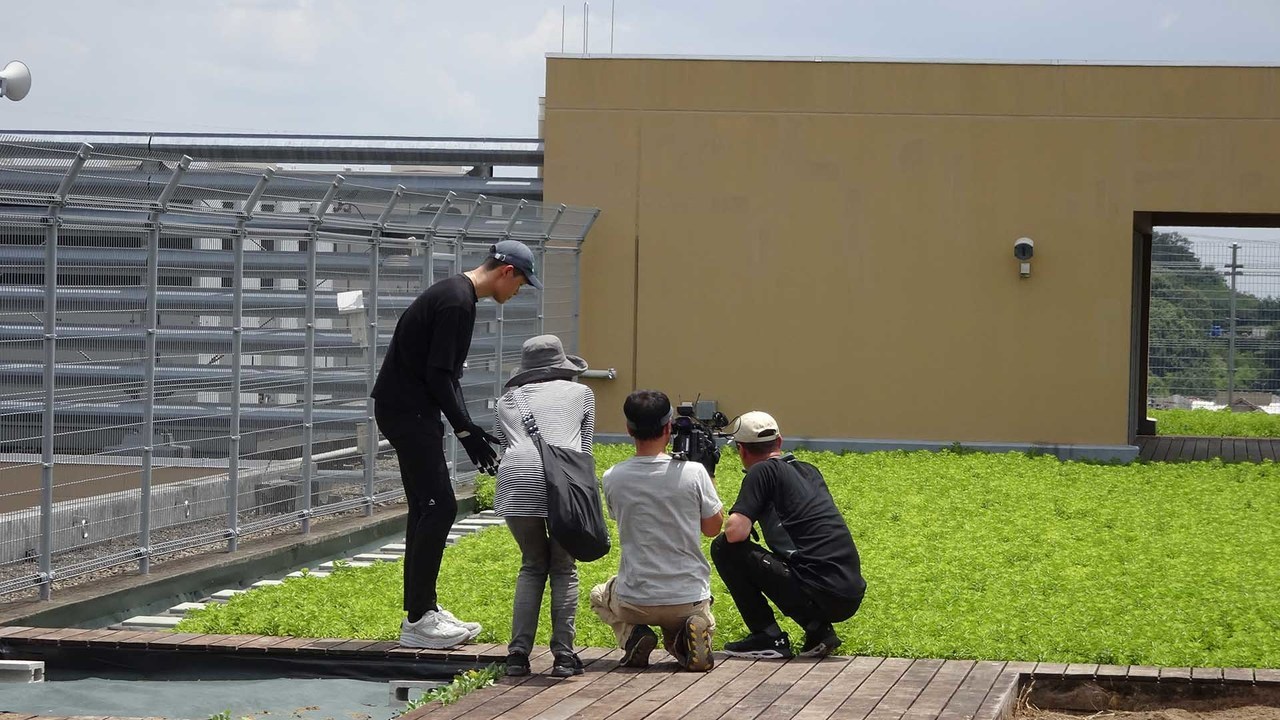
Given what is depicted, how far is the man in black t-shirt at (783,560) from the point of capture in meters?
7.22

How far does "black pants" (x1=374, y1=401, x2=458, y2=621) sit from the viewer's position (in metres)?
7.11

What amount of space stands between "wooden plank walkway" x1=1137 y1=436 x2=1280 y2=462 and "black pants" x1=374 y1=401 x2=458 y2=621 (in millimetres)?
12115

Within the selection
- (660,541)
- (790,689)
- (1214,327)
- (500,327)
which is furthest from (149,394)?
(1214,327)

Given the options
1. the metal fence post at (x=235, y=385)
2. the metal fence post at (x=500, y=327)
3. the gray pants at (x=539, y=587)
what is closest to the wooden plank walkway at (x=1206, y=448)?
the metal fence post at (x=500, y=327)

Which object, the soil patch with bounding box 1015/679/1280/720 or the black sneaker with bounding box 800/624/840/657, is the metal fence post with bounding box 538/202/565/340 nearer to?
the black sneaker with bounding box 800/624/840/657

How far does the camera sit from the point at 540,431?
6.72 metres

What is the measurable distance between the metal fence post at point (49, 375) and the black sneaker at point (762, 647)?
3.43 metres

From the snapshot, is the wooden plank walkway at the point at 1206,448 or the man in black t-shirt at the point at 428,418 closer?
the man in black t-shirt at the point at 428,418

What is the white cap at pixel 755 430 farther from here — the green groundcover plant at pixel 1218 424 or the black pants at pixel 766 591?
the green groundcover plant at pixel 1218 424

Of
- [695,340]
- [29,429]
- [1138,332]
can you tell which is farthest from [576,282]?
[29,429]

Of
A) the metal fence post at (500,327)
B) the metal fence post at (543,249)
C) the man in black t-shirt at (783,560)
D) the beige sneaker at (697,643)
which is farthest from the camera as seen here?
the metal fence post at (543,249)

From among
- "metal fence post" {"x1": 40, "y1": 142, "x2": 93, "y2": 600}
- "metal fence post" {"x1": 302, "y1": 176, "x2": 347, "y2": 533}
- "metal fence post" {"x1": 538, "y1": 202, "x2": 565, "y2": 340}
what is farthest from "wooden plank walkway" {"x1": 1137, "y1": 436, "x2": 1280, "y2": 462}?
"metal fence post" {"x1": 40, "y1": 142, "x2": 93, "y2": 600}

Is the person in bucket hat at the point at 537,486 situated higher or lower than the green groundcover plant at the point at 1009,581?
higher

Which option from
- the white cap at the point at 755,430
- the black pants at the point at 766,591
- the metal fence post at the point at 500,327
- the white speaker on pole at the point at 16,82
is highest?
the white speaker on pole at the point at 16,82
